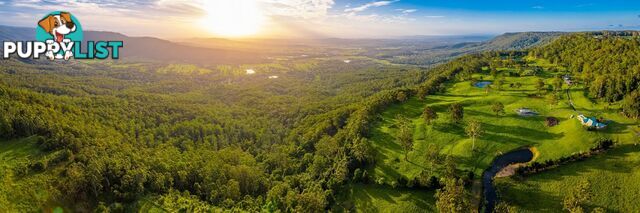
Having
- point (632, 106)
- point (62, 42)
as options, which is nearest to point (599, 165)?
point (632, 106)

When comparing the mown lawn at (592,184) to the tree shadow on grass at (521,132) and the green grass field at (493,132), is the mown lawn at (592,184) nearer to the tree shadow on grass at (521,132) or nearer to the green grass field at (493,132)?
the green grass field at (493,132)

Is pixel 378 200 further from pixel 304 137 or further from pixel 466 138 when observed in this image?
pixel 304 137

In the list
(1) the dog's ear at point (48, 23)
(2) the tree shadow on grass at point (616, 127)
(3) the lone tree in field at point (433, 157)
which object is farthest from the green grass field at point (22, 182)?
(2) the tree shadow on grass at point (616, 127)

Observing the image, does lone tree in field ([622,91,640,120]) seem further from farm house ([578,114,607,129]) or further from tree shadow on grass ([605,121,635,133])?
farm house ([578,114,607,129])

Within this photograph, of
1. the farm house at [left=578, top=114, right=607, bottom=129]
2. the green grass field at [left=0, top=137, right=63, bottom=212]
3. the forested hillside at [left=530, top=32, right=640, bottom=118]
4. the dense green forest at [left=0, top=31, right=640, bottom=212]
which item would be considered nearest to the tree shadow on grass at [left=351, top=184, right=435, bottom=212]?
the dense green forest at [left=0, top=31, right=640, bottom=212]

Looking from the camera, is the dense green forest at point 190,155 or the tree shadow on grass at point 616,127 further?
the tree shadow on grass at point 616,127

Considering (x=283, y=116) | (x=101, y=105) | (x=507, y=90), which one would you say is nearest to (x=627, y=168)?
(x=507, y=90)
